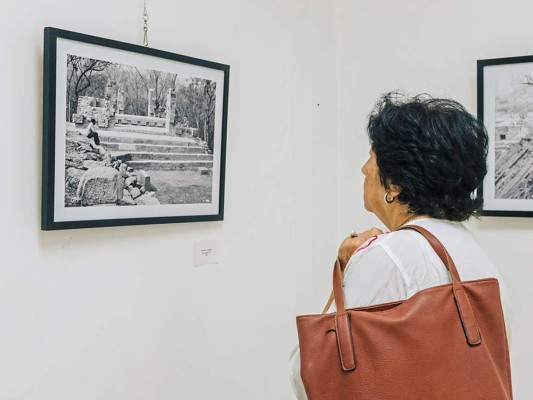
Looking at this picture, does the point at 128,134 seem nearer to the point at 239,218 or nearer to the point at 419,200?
the point at 239,218

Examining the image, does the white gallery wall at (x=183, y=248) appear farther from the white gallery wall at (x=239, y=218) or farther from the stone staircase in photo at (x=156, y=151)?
the stone staircase in photo at (x=156, y=151)

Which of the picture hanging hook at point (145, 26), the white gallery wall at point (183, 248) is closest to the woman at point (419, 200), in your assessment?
the white gallery wall at point (183, 248)

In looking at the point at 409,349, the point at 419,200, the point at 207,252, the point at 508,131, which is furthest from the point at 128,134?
the point at 508,131

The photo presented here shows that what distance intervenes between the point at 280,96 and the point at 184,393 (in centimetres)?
104

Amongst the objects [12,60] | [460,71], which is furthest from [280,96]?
[12,60]

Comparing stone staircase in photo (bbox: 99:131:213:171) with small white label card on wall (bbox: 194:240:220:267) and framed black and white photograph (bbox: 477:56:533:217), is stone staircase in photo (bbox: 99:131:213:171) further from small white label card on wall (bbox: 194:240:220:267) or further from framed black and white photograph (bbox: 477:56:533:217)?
framed black and white photograph (bbox: 477:56:533:217)

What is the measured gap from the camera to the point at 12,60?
1.34 meters

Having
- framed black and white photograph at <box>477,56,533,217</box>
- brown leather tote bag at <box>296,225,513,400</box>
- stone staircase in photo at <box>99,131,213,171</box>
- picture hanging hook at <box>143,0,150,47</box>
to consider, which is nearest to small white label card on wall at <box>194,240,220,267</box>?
stone staircase in photo at <box>99,131,213,171</box>

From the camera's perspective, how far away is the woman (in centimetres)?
112

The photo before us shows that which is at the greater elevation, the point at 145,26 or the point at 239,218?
the point at 145,26

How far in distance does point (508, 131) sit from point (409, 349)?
3.89 ft

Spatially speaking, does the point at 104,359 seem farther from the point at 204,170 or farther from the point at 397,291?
the point at 397,291

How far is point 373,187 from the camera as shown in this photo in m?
1.30

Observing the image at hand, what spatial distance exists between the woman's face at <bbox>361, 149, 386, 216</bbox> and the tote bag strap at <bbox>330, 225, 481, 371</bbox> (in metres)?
0.17
